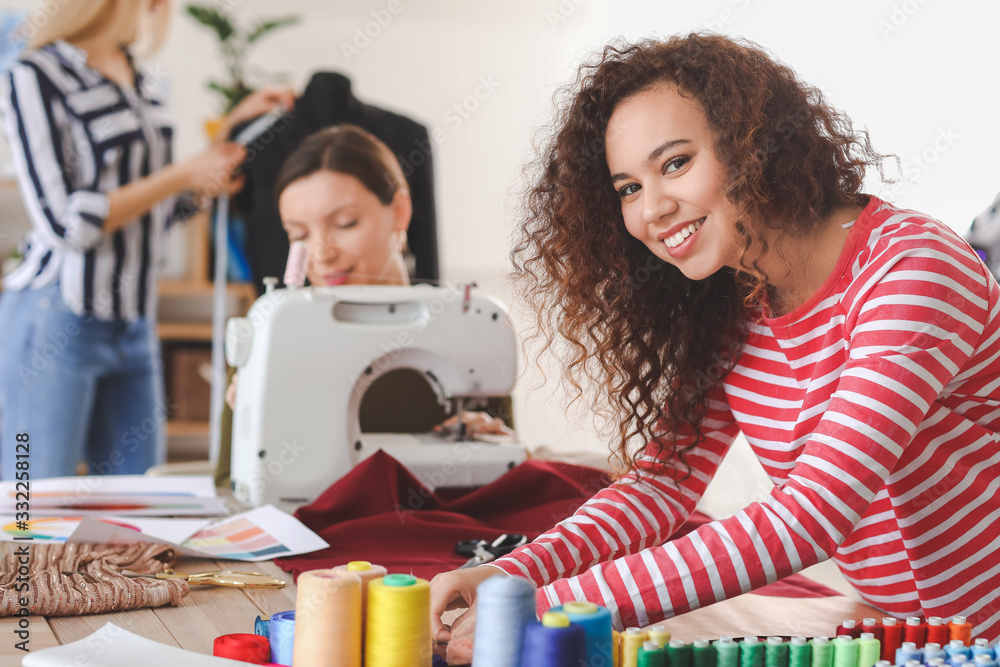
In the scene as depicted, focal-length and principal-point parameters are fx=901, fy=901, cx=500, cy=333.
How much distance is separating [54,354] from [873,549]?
2187 mm

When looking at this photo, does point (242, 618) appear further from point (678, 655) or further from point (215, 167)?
point (215, 167)

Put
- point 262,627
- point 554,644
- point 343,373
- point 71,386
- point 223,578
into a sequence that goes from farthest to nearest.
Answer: point 71,386 < point 343,373 < point 223,578 < point 262,627 < point 554,644

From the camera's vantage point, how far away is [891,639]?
790 millimetres

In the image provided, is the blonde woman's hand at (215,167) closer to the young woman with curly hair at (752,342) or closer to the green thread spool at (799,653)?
the young woman with curly hair at (752,342)

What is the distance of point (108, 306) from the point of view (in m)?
2.58

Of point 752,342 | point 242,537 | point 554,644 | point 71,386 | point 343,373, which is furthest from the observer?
point 71,386

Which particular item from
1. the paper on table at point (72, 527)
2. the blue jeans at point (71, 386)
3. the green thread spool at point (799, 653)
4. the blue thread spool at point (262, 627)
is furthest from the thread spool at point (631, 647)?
the blue jeans at point (71, 386)

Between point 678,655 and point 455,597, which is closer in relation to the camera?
point 678,655

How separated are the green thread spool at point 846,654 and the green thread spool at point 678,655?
0.43 feet

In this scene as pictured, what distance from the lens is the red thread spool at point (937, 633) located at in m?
0.79

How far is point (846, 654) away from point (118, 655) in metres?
0.61

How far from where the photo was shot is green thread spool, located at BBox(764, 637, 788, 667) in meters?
0.73

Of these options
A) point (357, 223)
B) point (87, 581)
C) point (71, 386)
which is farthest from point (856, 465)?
point (71, 386)

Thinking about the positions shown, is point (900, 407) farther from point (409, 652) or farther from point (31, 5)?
point (31, 5)
